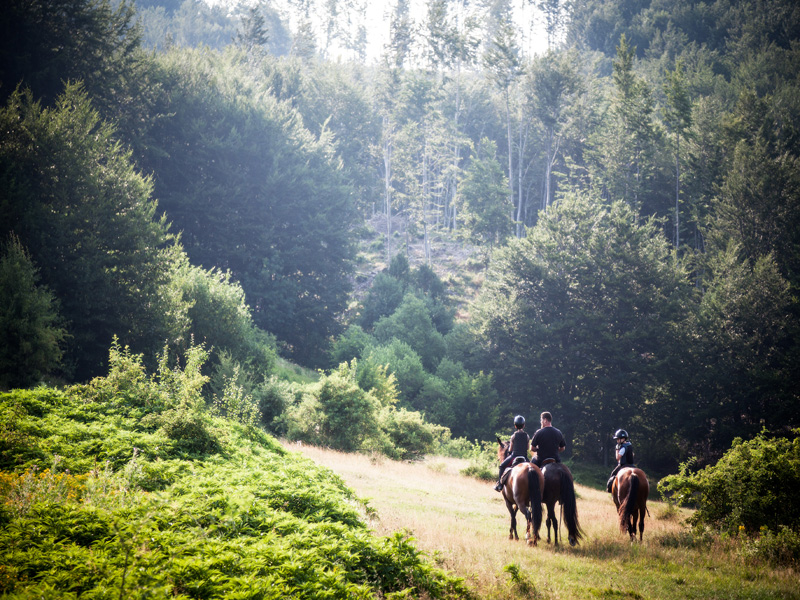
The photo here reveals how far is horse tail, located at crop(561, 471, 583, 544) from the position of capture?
10648mm

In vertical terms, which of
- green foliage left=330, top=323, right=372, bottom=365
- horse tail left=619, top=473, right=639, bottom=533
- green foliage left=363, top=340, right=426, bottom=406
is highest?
green foliage left=330, top=323, right=372, bottom=365

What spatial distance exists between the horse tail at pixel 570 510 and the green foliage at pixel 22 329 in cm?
1972

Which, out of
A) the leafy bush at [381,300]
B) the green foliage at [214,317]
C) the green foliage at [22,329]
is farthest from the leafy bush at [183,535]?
the leafy bush at [381,300]

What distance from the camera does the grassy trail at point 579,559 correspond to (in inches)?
300

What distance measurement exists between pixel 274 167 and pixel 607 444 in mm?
36225

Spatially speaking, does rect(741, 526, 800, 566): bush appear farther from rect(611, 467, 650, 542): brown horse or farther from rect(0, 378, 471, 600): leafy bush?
rect(0, 378, 471, 600): leafy bush

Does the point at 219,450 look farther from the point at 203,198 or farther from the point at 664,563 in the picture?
the point at 203,198

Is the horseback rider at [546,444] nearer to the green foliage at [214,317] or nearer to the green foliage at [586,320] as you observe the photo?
the green foliage at [214,317]

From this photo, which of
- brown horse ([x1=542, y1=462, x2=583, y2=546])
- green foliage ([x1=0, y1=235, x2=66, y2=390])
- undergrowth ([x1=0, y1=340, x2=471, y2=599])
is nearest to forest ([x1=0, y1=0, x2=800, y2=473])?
green foliage ([x1=0, y1=235, x2=66, y2=390])

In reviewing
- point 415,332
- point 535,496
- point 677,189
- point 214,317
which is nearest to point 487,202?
point 677,189

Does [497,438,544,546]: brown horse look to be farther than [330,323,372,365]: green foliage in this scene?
No

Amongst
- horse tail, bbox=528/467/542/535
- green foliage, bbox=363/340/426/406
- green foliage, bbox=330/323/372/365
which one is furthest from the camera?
green foliage, bbox=330/323/372/365

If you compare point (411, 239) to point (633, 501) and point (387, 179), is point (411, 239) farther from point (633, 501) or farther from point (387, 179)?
point (633, 501)

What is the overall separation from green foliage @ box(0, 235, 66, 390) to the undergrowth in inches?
350
